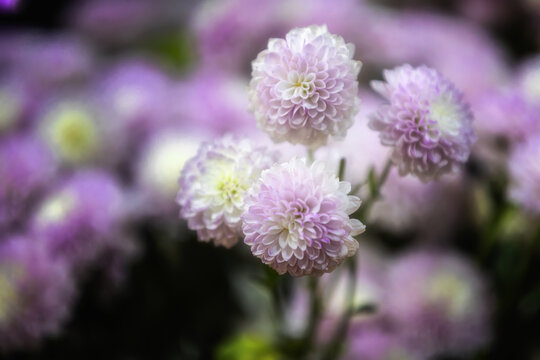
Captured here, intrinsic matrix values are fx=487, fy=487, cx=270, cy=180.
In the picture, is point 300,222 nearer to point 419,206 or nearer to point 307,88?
point 307,88

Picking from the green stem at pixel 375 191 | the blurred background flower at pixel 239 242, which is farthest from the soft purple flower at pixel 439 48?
the green stem at pixel 375 191

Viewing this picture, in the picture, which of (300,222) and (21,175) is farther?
(21,175)

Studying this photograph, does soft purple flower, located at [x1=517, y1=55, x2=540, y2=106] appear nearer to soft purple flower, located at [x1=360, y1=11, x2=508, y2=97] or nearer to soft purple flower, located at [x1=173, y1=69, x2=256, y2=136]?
soft purple flower, located at [x1=360, y1=11, x2=508, y2=97]

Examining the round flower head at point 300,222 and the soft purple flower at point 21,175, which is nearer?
the round flower head at point 300,222

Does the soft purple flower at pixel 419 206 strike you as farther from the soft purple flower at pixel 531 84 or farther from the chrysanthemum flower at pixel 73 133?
the chrysanthemum flower at pixel 73 133

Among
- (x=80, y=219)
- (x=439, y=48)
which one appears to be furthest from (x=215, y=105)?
(x=439, y=48)

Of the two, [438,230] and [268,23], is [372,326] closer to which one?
[438,230]

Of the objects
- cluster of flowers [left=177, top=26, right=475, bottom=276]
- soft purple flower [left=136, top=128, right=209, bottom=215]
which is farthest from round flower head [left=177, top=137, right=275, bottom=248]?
soft purple flower [left=136, top=128, right=209, bottom=215]
